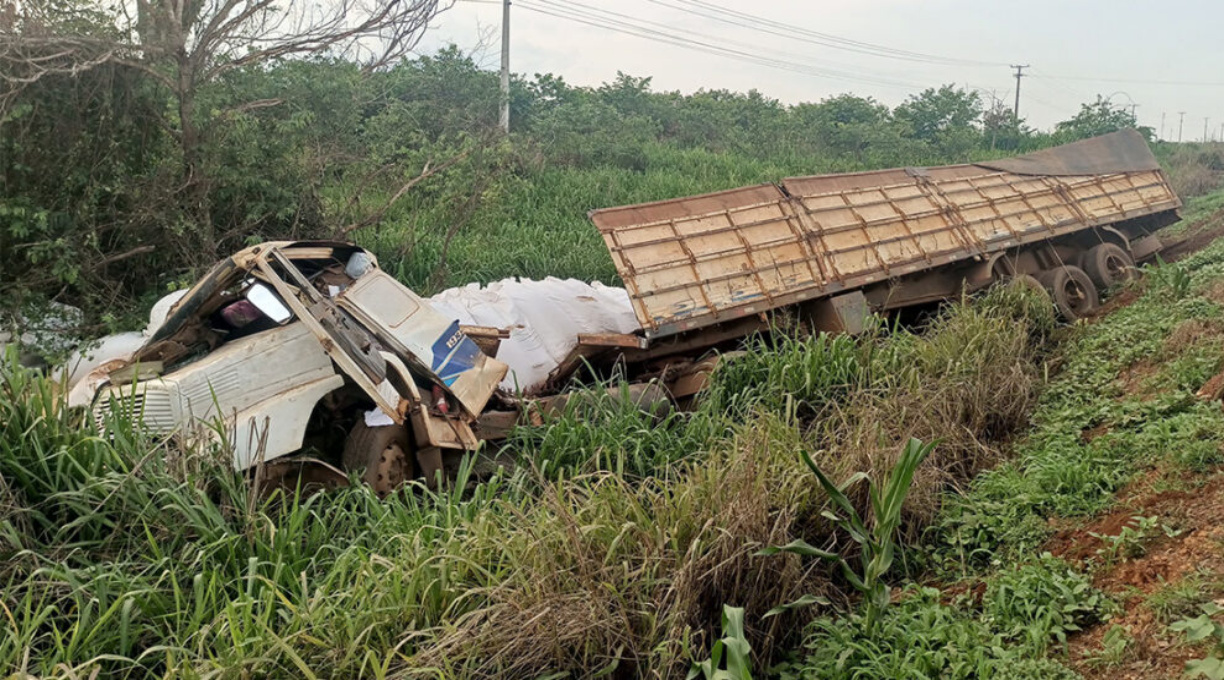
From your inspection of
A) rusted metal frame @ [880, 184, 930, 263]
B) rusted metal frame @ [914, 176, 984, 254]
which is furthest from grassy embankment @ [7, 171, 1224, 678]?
rusted metal frame @ [914, 176, 984, 254]

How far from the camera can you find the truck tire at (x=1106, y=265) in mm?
10281

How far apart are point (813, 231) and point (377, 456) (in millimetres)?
4922

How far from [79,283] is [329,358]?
13.3 feet

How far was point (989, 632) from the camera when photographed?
3.29 metres

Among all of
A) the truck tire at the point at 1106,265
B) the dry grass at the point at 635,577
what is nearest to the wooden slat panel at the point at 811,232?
the truck tire at the point at 1106,265

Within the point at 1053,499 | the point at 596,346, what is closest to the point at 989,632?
the point at 1053,499

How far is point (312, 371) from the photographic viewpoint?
5.10 m

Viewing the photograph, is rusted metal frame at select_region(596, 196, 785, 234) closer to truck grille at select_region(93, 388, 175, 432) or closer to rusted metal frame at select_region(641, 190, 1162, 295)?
rusted metal frame at select_region(641, 190, 1162, 295)

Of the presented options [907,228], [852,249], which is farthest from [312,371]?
[907,228]

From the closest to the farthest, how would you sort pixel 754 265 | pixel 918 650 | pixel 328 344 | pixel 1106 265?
pixel 918 650, pixel 328 344, pixel 754 265, pixel 1106 265

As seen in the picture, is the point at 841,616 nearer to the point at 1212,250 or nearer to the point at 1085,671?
the point at 1085,671

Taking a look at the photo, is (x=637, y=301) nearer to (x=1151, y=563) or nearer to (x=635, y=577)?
(x=635, y=577)

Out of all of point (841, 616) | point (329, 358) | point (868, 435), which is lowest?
point (841, 616)

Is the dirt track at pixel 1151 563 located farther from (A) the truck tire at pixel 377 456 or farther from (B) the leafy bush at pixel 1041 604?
(A) the truck tire at pixel 377 456
